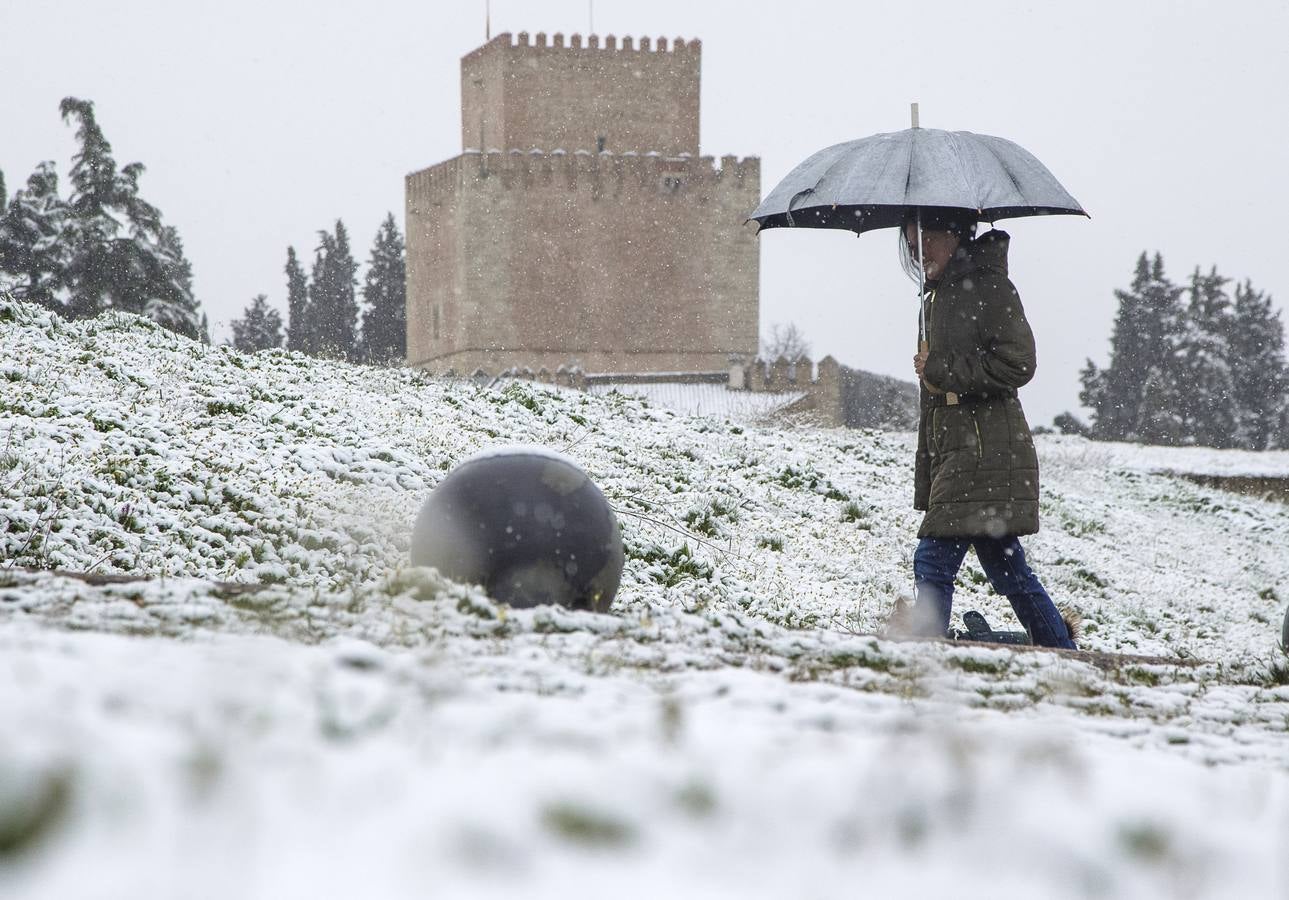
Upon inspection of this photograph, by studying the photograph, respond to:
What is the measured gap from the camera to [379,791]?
202 cm

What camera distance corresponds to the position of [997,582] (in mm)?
5883

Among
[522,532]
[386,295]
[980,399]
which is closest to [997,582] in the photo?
[980,399]

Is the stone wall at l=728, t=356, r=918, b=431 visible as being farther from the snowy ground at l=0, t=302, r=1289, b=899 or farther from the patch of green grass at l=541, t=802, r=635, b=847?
the patch of green grass at l=541, t=802, r=635, b=847

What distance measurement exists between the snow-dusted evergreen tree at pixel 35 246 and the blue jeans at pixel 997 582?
34060 millimetres

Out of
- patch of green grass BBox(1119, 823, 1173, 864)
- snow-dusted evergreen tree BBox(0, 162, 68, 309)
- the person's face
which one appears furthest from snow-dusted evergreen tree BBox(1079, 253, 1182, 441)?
patch of green grass BBox(1119, 823, 1173, 864)

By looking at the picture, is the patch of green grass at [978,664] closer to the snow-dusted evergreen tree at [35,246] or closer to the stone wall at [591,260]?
the snow-dusted evergreen tree at [35,246]

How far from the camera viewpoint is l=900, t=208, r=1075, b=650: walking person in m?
5.70

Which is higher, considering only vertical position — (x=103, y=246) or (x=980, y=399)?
(x=103, y=246)

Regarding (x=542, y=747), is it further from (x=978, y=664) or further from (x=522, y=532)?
(x=522, y=532)

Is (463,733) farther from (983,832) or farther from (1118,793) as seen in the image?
(1118,793)

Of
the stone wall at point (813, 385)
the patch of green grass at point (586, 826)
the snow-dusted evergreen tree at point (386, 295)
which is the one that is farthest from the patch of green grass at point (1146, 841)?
the snow-dusted evergreen tree at point (386, 295)

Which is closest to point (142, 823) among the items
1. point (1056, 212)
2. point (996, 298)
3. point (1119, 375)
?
point (996, 298)

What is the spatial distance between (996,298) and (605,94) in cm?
4982

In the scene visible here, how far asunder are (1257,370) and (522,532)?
189 ft
